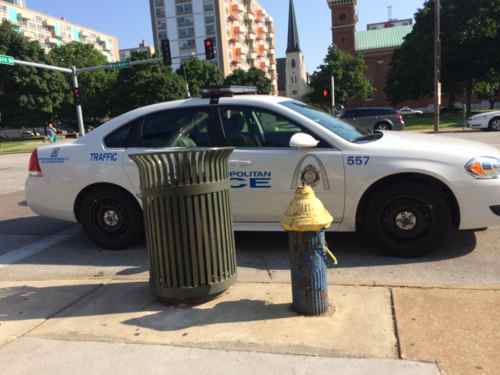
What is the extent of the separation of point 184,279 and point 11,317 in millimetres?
1393

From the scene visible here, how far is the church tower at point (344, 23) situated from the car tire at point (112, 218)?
87508 millimetres

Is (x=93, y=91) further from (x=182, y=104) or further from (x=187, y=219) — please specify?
(x=187, y=219)

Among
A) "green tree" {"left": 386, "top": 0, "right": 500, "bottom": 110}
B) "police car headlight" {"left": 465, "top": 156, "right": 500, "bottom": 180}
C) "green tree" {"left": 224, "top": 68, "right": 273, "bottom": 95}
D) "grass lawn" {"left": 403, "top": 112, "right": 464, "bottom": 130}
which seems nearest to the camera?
"police car headlight" {"left": 465, "top": 156, "right": 500, "bottom": 180}

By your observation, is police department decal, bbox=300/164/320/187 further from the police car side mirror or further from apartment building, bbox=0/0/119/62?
apartment building, bbox=0/0/119/62

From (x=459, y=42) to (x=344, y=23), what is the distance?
2091 inches

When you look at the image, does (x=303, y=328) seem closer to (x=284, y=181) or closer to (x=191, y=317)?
(x=191, y=317)

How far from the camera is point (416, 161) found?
4.32 m

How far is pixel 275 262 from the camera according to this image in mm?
4734

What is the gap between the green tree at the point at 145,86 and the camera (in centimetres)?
5444

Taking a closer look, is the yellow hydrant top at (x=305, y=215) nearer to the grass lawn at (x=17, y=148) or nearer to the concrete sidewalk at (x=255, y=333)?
the concrete sidewalk at (x=255, y=333)

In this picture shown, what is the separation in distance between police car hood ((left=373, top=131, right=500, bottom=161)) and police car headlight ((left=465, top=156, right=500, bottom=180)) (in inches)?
2.5

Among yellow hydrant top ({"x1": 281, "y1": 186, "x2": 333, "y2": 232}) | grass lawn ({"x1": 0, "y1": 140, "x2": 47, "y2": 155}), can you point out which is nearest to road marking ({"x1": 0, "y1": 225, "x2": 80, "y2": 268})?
yellow hydrant top ({"x1": 281, "y1": 186, "x2": 333, "y2": 232})

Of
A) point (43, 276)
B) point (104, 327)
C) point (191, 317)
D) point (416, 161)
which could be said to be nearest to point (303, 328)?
point (191, 317)

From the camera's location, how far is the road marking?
17.5 feet
